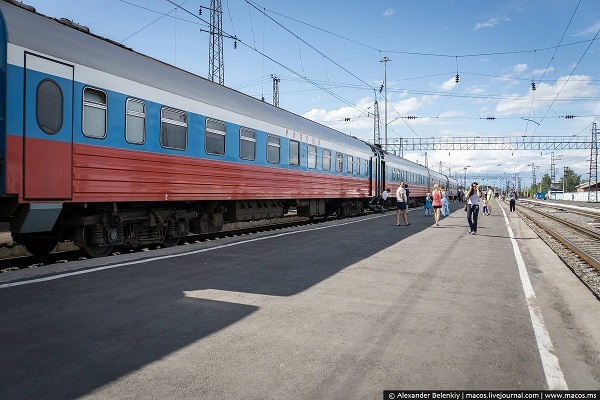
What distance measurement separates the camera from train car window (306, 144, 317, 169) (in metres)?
16.8

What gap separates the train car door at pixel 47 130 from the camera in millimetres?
6754

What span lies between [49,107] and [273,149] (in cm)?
771

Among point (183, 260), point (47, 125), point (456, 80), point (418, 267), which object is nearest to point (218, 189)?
point (183, 260)

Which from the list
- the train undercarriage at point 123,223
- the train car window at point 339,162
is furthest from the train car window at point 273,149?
the train car window at point 339,162

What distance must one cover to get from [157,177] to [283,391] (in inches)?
279

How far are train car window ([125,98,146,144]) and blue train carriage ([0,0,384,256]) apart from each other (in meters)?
0.03

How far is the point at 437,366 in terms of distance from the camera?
3586mm

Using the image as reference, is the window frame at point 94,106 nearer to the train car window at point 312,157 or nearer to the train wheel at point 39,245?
the train wheel at point 39,245

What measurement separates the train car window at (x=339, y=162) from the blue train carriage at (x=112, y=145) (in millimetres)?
5913

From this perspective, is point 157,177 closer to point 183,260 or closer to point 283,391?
point 183,260

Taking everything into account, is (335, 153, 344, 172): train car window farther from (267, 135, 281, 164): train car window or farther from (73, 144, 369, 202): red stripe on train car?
(267, 135, 281, 164): train car window

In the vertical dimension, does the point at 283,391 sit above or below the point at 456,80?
below

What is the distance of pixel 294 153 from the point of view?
15.6 meters

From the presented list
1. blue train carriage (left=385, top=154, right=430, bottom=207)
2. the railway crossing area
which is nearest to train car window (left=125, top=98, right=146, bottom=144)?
the railway crossing area
